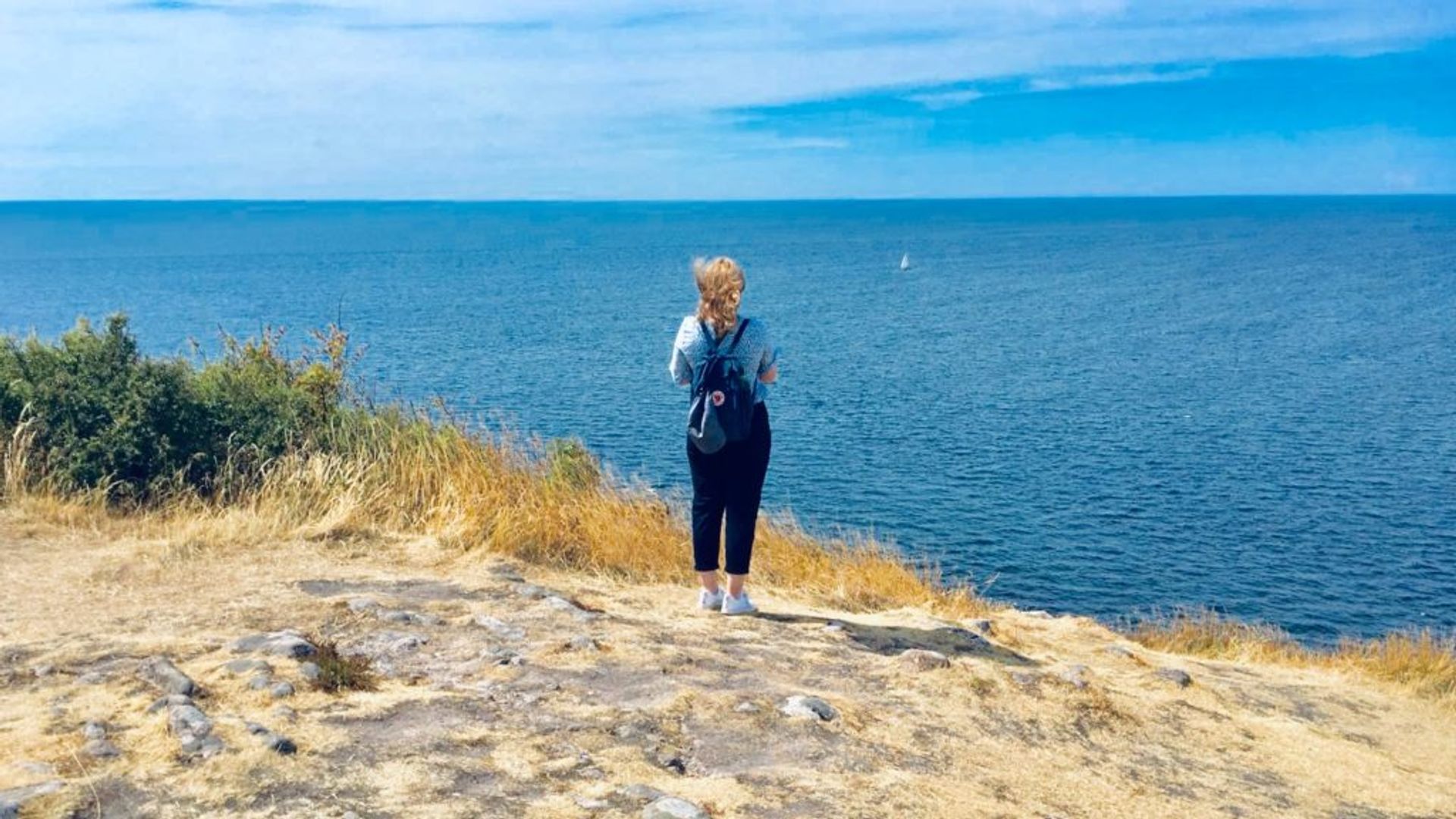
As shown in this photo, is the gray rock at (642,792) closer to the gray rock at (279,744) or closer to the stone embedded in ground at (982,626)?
the gray rock at (279,744)

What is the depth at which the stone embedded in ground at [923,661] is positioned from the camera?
7051 millimetres

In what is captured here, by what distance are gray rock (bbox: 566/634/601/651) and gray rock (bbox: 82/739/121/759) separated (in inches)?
93.0

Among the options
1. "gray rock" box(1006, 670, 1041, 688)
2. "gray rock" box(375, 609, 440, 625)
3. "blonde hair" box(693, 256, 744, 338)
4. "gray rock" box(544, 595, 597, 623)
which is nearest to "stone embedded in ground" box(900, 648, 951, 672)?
"gray rock" box(1006, 670, 1041, 688)

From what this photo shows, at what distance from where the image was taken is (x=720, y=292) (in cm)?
717

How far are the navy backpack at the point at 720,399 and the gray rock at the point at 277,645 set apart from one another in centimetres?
234

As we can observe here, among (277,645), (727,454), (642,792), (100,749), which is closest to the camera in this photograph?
(642,792)

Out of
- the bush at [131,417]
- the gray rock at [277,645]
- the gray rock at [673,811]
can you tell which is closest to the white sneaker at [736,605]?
the gray rock at [277,645]

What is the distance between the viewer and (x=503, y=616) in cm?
754

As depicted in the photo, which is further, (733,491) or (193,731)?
(733,491)

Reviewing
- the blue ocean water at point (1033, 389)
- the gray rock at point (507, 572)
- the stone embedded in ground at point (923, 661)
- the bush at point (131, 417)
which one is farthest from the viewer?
the blue ocean water at point (1033, 389)

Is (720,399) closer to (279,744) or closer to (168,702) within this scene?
(279,744)

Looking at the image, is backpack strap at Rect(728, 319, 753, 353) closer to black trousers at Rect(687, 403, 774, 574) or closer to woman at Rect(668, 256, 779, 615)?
woman at Rect(668, 256, 779, 615)

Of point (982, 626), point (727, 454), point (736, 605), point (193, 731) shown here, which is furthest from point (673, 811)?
point (982, 626)

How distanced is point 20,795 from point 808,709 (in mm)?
3276
